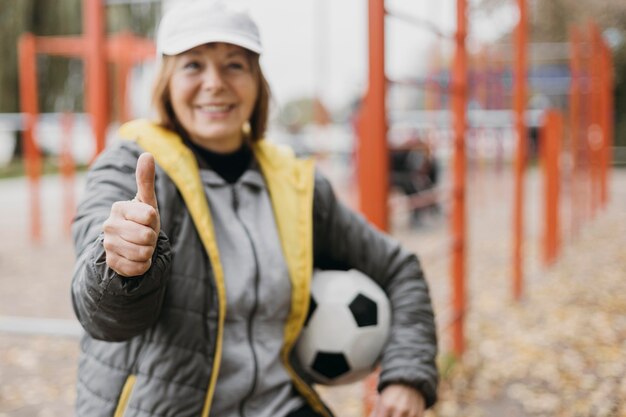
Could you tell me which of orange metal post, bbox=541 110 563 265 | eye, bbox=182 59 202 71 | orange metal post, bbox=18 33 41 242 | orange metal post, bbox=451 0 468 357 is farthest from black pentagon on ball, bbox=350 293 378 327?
orange metal post, bbox=18 33 41 242

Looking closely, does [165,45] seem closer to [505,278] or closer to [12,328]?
[12,328]

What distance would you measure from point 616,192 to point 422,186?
13.8 ft

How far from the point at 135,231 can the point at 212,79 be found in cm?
58

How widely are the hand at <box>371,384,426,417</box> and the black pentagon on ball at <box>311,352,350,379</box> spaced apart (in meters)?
0.14

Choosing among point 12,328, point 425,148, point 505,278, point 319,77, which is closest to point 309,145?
point 319,77

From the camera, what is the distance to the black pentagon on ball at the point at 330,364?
1.71m

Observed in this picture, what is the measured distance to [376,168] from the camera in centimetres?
238

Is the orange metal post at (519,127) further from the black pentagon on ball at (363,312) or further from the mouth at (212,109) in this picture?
the mouth at (212,109)

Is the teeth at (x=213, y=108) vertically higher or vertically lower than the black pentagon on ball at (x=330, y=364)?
higher

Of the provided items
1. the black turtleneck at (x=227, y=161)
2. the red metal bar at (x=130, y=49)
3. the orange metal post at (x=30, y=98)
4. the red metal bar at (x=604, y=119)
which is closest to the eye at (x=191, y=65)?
the black turtleneck at (x=227, y=161)

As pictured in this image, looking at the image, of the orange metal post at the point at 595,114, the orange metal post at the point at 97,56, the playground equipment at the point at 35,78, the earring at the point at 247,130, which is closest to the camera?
the earring at the point at 247,130

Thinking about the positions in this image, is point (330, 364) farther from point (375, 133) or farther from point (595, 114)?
point (595, 114)

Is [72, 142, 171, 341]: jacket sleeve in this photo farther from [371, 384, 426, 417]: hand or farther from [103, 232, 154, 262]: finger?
[371, 384, 426, 417]: hand

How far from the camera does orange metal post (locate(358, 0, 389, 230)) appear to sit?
2352 millimetres
